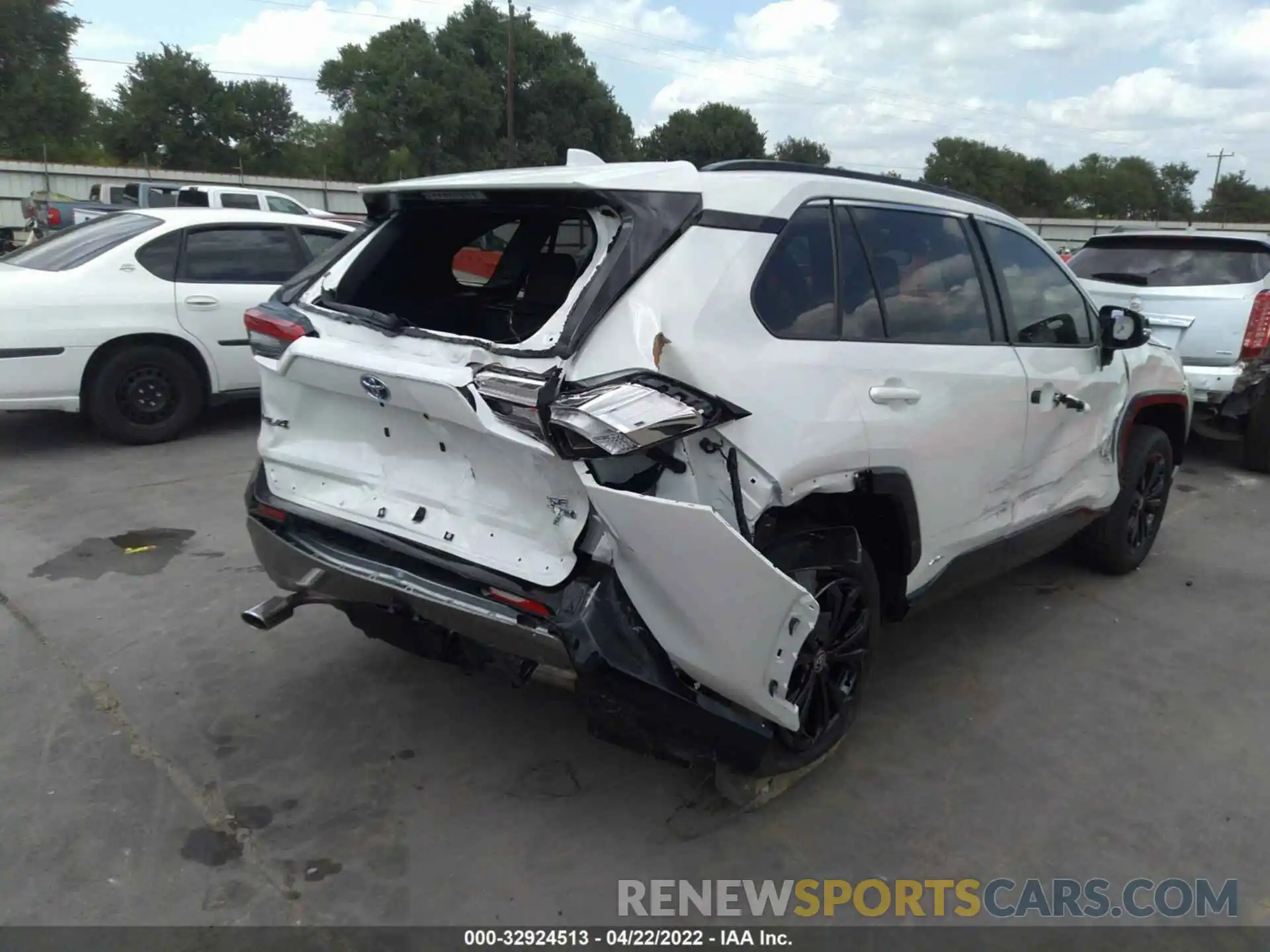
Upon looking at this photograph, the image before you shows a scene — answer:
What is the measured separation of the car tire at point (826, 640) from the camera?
9.35 feet

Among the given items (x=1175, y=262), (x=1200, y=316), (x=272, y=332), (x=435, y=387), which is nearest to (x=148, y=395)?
(x=272, y=332)

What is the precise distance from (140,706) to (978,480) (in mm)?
3144

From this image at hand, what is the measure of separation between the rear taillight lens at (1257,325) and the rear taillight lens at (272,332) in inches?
266

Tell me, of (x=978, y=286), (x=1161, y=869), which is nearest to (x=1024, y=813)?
(x=1161, y=869)

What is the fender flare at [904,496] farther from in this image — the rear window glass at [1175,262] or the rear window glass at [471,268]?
the rear window glass at [1175,262]

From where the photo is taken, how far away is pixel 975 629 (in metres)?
4.44

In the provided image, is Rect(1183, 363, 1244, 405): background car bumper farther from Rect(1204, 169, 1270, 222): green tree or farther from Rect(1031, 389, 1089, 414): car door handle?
Rect(1204, 169, 1270, 222): green tree

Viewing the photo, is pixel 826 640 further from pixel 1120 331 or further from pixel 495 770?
pixel 1120 331

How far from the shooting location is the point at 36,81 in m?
47.5

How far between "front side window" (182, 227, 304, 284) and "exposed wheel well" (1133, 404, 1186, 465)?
6016mm

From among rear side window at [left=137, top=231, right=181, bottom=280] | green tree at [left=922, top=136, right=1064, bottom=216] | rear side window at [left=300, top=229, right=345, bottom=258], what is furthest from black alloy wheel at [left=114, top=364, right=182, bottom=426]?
green tree at [left=922, top=136, right=1064, bottom=216]

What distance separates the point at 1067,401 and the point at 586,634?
257cm

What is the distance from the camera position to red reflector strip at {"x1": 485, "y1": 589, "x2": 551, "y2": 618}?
2.51m
